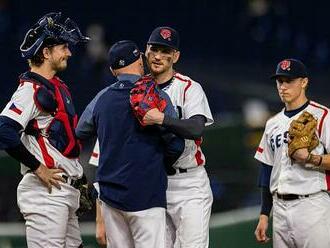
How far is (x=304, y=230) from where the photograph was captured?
5.84 metres

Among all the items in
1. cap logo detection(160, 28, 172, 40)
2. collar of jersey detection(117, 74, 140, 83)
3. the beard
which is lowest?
collar of jersey detection(117, 74, 140, 83)

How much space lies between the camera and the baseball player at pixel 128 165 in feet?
16.9

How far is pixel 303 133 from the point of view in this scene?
5.70 metres

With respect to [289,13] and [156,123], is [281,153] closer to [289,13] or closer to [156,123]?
[156,123]

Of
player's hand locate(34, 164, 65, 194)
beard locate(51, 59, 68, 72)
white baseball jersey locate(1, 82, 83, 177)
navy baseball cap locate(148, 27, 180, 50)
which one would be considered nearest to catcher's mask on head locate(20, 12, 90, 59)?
beard locate(51, 59, 68, 72)

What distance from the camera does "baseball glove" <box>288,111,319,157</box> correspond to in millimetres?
5699

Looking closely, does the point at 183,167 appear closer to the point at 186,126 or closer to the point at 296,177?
the point at 186,126

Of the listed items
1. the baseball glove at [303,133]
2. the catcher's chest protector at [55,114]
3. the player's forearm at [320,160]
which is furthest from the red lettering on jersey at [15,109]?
the player's forearm at [320,160]

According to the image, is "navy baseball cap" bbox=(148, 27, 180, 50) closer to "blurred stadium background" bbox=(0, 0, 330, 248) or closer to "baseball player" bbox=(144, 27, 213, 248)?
"baseball player" bbox=(144, 27, 213, 248)

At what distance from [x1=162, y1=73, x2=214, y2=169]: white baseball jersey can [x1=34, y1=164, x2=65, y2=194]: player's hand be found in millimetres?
741

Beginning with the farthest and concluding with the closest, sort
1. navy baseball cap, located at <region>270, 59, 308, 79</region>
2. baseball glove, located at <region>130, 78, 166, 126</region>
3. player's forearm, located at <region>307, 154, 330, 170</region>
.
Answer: navy baseball cap, located at <region>270, 59, 308, 79</region>
player's forearm, located at <region>307, 154, 330, 170</region>
baseball glove, located at <region>130, 78, 166, 126</region>

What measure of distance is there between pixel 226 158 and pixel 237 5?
570cm

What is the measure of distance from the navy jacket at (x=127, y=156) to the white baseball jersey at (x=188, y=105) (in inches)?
10.0

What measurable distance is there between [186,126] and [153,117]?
0.23m
